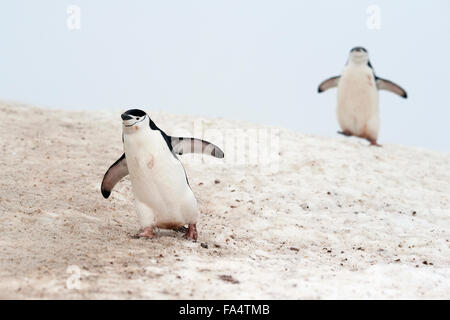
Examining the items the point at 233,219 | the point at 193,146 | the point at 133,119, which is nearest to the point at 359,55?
the point at 233,219

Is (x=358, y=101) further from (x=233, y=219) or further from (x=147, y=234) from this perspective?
(x=147, y=234)

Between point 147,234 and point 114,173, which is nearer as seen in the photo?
point 147,234

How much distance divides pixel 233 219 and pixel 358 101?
170 inches

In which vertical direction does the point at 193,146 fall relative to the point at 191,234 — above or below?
above

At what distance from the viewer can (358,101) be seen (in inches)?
402

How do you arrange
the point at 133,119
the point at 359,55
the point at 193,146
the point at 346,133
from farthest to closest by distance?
1. the point at 346,133
2. the point at 359,55
3. the point at 193,146
4. the point at 133,119

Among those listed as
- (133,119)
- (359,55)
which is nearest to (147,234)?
(133,119)

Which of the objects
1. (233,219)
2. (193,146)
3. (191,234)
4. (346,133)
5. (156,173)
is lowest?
(233,219)

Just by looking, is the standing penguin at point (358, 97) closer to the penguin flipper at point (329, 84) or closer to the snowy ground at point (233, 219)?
the snowy ground at point (233, 219)

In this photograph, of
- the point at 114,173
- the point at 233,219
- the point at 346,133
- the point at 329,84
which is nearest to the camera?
the point at 114,173

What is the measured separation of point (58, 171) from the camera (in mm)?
7605

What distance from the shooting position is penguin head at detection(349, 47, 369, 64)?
1017 cm

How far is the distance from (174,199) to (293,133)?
5720mm

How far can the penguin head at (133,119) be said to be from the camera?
4875 millimetres
